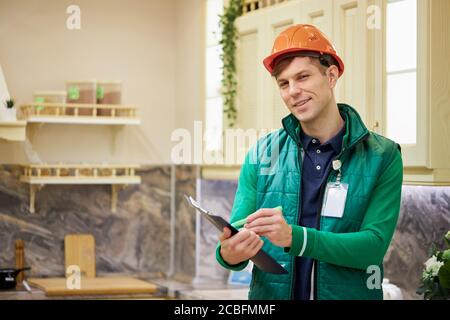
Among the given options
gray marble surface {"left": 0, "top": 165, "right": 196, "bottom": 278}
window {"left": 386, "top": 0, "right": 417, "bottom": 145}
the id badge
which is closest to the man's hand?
the id badge

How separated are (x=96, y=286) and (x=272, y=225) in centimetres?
181

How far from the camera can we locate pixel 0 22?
3.27 m

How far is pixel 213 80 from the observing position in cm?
334

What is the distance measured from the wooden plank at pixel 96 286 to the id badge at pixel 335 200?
5.55ft

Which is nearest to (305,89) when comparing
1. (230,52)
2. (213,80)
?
(230,52)

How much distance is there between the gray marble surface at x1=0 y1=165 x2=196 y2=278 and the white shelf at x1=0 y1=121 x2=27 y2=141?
0.73 ft

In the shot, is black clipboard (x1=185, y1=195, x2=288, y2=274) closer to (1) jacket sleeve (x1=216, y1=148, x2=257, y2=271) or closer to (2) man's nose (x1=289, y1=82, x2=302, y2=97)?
(1) jacket sleeve (x1=216, y1=148, x2=257, y2=271)

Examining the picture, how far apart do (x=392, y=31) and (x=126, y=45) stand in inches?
57.4

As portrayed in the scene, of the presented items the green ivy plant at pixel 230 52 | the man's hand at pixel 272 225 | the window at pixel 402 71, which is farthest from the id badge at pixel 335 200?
the green ivy plant at pixel 230 52

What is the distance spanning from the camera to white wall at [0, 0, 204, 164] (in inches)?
131

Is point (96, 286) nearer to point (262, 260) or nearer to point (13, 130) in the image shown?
point (13, 130)

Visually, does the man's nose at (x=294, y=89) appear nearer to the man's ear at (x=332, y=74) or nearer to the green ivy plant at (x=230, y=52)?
the man's ear at (x=332, y=74)

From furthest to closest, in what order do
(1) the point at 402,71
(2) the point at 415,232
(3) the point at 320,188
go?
(2) the point at 415,232 → (1) the point at 402,71 → (3) the point at 320,188
